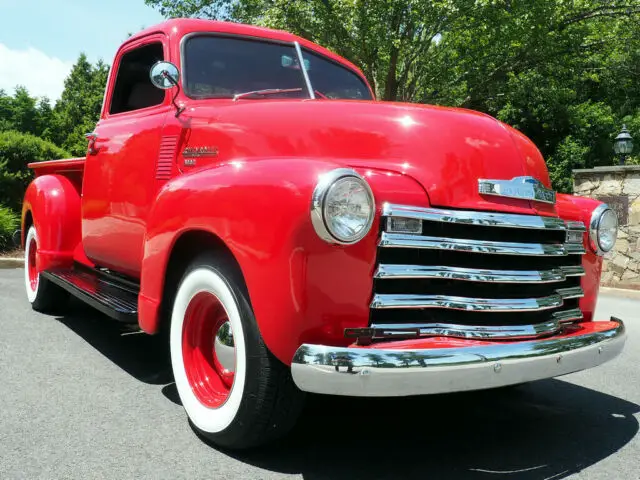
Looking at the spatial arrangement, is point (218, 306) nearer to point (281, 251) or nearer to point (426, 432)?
point (281, 251)

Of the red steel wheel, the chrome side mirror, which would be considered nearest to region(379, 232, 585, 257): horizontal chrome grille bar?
the red steel wheel

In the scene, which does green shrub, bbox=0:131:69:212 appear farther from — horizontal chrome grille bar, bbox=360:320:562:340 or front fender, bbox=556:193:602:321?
horizontal chrome grille bar, bbox=360:320:562:340

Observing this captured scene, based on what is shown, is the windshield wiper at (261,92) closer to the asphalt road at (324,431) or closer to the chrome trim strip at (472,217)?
the chrome trim strip at (472,217)

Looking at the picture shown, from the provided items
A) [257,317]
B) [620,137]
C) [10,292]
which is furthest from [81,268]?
[620,137]

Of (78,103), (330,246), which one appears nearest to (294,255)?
(330,246)

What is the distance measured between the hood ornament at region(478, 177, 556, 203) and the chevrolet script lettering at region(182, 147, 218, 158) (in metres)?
1.33

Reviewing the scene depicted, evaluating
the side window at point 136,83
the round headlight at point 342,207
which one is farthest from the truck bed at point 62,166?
the round headlight at point 342,207

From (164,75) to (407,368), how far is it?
211 centimetres

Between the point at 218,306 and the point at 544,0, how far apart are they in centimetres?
1337

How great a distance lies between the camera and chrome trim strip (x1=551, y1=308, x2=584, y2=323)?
2762 millimetres

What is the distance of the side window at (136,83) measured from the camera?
3.84 metres

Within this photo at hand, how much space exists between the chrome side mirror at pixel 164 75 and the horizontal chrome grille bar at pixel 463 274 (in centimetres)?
175

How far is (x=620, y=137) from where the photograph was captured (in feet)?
37.3

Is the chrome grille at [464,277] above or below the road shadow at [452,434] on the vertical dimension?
above
